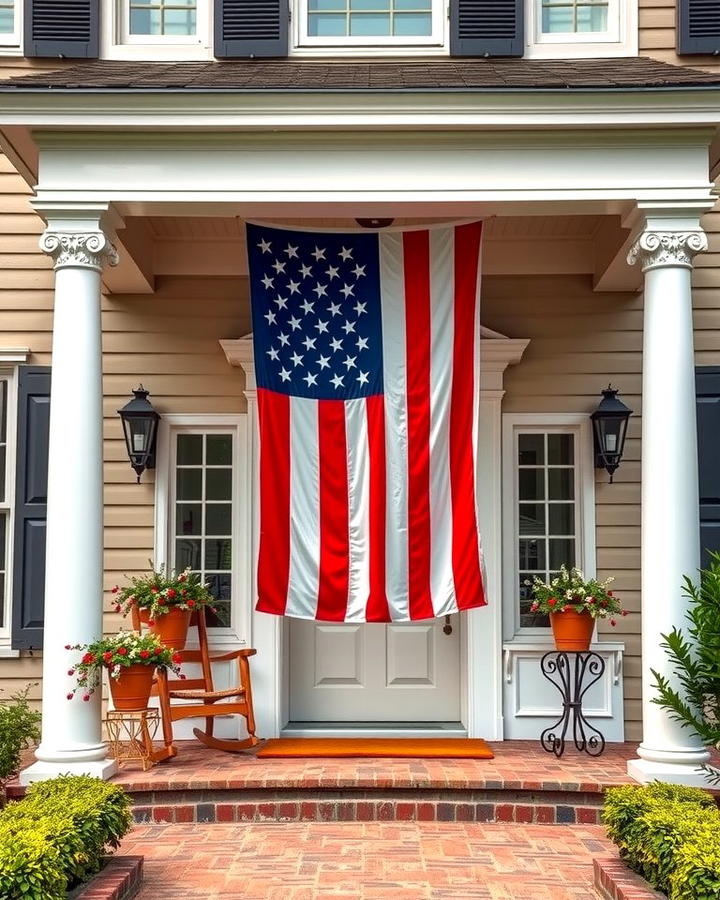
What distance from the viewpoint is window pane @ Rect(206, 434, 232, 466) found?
7.72 m

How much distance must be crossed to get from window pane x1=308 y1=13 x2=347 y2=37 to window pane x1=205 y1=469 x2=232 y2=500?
3.35 meters

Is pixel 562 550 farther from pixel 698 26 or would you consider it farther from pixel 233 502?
pixel 698 26

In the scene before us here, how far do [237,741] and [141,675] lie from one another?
1199 millimetres

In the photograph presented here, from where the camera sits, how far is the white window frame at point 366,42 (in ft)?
24.9

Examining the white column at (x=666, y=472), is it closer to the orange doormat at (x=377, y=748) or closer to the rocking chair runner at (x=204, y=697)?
the orange doormat at (x=377, y=748)

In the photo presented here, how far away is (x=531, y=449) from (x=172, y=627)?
295 cm

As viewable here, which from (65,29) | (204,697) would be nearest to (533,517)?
(204,697)

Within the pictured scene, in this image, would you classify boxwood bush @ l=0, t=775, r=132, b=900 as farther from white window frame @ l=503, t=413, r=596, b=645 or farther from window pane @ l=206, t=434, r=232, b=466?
white window frame @ l=503, t=413, r=596, b=645

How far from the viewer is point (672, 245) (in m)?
5.98

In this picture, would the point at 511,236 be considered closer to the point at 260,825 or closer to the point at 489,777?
the point at 489,777

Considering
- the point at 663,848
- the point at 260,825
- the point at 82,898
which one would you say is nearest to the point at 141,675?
the point at 260,825

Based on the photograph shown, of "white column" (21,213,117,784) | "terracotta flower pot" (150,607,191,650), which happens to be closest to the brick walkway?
"white column" (21,213,117,784)

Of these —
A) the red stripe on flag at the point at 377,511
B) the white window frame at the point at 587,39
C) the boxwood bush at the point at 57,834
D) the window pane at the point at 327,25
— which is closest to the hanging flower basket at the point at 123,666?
the boxwood bush at the point at 57,834

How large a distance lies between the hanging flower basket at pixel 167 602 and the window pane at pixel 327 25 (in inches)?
162
